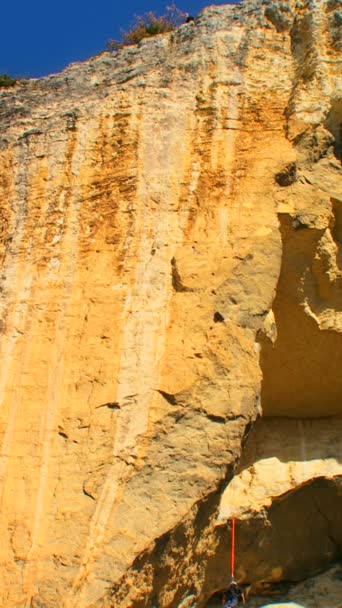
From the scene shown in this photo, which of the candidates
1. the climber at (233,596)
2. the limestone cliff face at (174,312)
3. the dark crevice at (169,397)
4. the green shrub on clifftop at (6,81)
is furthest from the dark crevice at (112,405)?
the green shrub on clifftop at (6,81)

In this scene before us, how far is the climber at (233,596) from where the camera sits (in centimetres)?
622

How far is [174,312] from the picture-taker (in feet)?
18.1

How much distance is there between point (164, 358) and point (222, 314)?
1.75 ft

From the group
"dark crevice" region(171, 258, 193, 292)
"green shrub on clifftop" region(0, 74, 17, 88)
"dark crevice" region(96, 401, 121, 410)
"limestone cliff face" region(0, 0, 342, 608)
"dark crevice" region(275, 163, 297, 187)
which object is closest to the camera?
"limestone cliff face" region(0, 0, 342, 608)

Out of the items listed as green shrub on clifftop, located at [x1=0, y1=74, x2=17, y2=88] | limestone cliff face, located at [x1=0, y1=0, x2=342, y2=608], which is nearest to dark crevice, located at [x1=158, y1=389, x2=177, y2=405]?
limestone cliff face, located at [x1=0, y1=0, x2=342, y2=608]

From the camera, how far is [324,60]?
6.51 m

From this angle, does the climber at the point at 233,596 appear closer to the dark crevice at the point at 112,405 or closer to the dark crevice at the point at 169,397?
the dark crevice at the point at 169,397

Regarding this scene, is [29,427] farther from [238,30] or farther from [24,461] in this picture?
[238,30]

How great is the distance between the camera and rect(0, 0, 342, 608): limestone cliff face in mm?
4840

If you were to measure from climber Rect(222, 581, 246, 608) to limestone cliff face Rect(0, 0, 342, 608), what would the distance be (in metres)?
0.14

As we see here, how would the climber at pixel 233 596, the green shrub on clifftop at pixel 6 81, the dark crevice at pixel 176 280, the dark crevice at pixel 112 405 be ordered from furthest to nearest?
the green shrub on clifftop at pixel 6 81
the climber at pixel 233 596
the dark crevice at pixel 176 280
the dark crevice at pixel 112 405

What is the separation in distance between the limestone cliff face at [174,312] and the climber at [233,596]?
0.46ft

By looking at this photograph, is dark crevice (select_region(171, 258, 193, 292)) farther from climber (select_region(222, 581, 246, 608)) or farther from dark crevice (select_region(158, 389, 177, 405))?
climber (select_region(222, 581, 246, 608))

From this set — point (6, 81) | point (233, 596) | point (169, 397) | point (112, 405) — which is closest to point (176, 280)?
point (169, 397)
